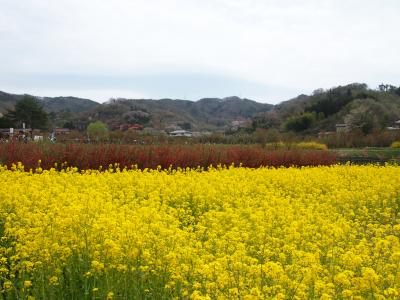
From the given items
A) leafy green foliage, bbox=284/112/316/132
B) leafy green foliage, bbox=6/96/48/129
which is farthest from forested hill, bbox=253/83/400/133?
leafy green foliage, bbox=6/96/48/129

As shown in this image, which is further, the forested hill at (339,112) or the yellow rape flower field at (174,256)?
the forested hill at (339,112)

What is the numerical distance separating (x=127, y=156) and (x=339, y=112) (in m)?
50.8

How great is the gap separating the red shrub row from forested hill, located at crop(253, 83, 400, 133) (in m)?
33.6

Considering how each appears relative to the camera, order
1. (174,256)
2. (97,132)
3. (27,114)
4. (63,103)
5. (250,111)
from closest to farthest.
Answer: (174,256)
(97,132)
(27,114)
(250,111)
(63,103)

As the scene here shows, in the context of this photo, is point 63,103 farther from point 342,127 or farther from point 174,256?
point 174,256

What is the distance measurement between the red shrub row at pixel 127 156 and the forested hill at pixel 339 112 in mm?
33573

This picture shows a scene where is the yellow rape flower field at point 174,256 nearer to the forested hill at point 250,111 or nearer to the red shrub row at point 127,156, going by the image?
the red shrub row at point 127,156

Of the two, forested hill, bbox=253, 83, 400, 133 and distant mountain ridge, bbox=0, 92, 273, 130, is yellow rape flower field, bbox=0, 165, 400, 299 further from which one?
distant mountain ridge, bbox=0, 92, 273, 130

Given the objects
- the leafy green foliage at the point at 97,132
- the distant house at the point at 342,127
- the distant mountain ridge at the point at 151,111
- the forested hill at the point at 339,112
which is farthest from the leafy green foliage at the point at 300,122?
the distant mountain ridge at the point at 151,111

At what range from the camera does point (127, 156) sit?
1468 cm

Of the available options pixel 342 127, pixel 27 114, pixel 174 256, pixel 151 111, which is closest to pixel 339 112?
pixel 342 127

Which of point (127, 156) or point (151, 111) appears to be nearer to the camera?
point (127, 156)

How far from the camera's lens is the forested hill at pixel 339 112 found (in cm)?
5352

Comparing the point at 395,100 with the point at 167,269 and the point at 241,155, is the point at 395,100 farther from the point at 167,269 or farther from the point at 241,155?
the point at 167,269
